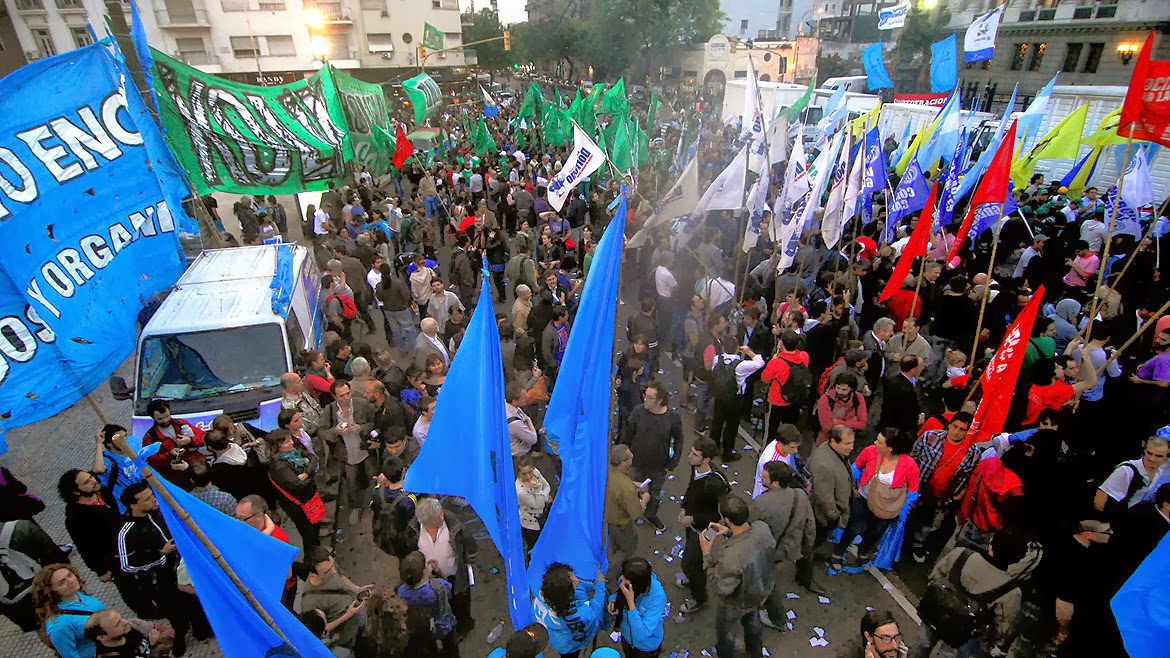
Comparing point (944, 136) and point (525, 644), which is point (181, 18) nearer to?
point (944, 136)

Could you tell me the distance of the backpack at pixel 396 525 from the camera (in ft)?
15.4

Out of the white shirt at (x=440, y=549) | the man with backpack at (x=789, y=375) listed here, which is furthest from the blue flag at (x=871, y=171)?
the white shirt at (x=440, y=549)

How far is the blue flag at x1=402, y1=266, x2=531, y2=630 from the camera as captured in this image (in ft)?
12.1

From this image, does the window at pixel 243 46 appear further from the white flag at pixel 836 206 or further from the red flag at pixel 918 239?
the red flag at pixel 918 239

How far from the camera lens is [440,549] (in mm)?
4434

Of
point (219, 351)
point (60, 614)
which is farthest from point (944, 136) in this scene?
point (60, 614)

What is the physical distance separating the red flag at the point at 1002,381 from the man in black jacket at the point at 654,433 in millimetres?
2448

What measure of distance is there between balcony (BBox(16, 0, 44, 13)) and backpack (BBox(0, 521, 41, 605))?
4348 cm

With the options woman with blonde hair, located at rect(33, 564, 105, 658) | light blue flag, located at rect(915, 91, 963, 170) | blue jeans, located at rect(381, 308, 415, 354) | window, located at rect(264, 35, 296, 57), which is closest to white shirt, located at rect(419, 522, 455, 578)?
woman with blonde hair, located at rect(33, 564, 105, 658)

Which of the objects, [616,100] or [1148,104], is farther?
[616,100]

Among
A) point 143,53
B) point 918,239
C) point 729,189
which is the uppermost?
point 143,53

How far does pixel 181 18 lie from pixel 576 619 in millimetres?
48533

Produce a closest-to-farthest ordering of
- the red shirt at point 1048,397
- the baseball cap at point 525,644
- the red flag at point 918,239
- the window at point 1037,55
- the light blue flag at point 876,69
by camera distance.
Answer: the baseball cap at point 525,644 → the red shirt at point 1048,397 → the red flag at point 918,239 → the light blue flag at point 876,69 → the window at point 1037,55

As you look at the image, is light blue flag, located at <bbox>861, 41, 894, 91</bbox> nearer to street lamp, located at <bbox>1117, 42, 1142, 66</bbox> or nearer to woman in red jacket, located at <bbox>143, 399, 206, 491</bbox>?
woman in red jacket, located at <bbox>143, 399, 206, 491</bbox>
